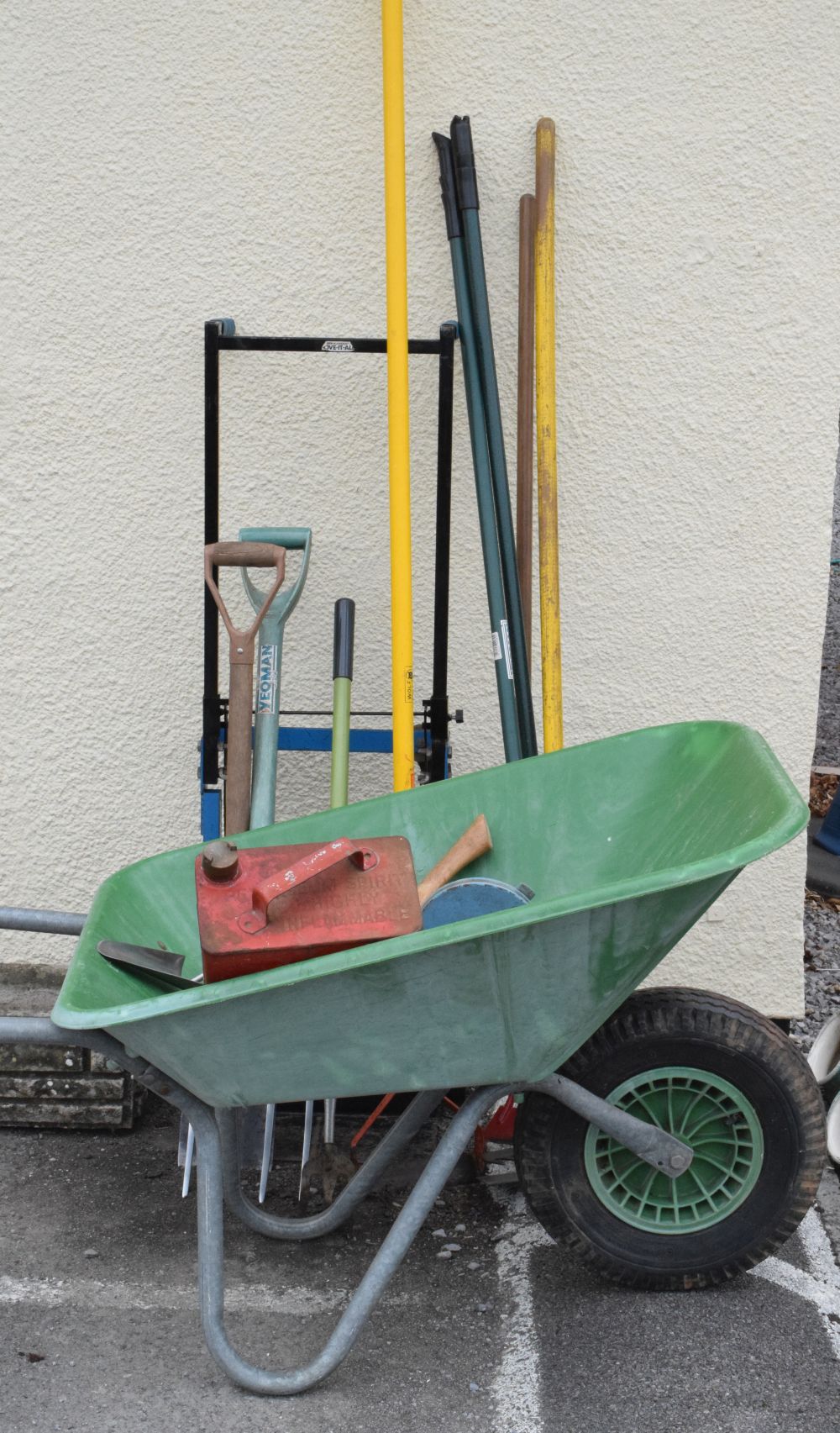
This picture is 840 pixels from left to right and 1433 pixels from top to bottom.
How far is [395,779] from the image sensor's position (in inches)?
90.8

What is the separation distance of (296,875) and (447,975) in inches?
9.9

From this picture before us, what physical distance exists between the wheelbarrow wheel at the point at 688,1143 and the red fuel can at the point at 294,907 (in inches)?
18.1

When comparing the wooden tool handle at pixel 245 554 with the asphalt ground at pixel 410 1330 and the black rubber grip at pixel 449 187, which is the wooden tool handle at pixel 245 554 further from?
the asphalt ground at pixel 410 1330

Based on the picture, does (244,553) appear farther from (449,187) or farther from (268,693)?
(449,187)

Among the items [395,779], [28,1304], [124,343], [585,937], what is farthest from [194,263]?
[28,1304]

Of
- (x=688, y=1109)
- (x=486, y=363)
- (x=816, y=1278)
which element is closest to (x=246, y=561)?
(x=486, y=363)

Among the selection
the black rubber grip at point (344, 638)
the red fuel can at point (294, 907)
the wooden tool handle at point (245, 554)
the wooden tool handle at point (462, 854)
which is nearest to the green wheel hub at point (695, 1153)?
the wooden tool handle at point (462, 854)

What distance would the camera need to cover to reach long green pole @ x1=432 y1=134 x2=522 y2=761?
2346 millimetres

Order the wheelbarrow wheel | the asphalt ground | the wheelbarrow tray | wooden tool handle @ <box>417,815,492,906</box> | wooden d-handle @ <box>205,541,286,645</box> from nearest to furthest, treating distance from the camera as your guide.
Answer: the wheelbarrow tray → the asphalt ground → the wheelbarrow wheel → wooden tool handle @ <box>417,815,492,906</box> → wooden d-handle @ <box>205,541,286,645</box>

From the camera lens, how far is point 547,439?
93.7 inches

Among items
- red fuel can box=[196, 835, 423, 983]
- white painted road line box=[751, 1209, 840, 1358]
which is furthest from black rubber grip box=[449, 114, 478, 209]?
white painted road line box=[751, 1209, 840, 1358]

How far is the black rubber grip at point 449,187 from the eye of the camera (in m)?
2.36

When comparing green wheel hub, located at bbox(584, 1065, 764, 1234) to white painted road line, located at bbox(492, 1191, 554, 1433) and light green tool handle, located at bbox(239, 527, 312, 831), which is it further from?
light green tool handle, located at bbox(239, 527, 312, 831)

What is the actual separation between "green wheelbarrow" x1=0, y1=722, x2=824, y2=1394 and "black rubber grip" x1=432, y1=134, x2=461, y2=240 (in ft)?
3.44
